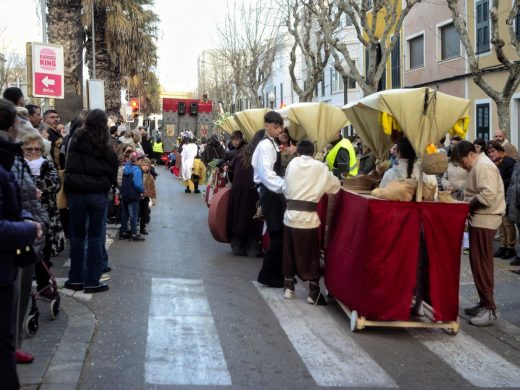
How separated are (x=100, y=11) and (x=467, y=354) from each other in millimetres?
23043

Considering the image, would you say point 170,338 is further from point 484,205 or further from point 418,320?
point 484,205

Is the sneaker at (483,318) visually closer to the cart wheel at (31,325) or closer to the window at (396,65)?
the cart wheel at (31,325)

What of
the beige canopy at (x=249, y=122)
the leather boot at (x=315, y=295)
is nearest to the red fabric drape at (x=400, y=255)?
the leather boot at (x=315, y=295)

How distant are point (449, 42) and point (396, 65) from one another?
18.8ft

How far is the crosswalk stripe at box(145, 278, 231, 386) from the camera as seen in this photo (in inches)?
209

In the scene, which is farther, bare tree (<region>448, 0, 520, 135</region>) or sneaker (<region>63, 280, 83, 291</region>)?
bare tree (<region>448, 0, 520, 135</region>)

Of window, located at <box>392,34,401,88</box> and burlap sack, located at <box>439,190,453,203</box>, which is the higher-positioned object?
window, located at <box>392,34,401,88</box>

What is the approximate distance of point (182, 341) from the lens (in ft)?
20.4

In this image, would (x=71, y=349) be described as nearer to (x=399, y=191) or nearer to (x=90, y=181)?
(x=90, y=181)

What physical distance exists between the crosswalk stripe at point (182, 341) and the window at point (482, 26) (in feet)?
58.0

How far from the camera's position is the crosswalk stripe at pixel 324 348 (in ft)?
17.6

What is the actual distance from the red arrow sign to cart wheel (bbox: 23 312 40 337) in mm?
7085

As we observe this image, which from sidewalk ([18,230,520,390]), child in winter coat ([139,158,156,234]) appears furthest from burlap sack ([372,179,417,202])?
child in winter coat ([139,158,156,234])

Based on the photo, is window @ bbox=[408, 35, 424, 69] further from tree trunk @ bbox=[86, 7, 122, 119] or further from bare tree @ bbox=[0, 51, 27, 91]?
bare tree @ bbox=[0, 51, 27, 91]
